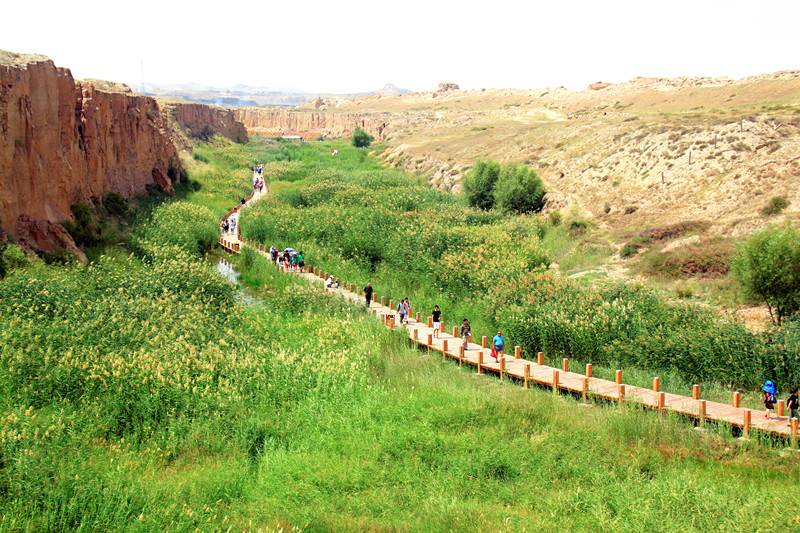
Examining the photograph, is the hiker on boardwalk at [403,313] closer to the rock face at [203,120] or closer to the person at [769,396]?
the person at [769,396]

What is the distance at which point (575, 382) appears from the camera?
14.3 m

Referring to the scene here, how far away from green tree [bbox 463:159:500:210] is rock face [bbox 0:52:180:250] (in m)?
21.1

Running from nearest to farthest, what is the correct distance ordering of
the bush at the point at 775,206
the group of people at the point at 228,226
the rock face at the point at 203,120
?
the bush at the point at 775,206 < the group of people at the point at 228,226 < the rock face at the point at 203,120

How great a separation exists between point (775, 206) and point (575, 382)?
1793cm

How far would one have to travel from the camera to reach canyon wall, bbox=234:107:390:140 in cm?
12231

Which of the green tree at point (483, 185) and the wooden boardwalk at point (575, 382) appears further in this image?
the green tree at point (483, 185)

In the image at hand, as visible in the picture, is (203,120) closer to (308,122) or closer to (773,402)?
(308,122)

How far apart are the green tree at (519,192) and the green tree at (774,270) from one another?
2109 centimetres

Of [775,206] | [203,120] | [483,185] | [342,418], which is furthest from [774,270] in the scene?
[203,120]

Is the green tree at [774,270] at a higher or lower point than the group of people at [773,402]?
higher

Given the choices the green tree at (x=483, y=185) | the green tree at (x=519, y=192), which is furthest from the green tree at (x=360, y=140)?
the green tree at (x=519, y=192)

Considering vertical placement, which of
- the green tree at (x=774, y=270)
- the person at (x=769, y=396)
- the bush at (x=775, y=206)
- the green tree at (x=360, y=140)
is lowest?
the person at (x=769, y=396)

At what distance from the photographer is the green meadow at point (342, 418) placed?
9359 millimetres

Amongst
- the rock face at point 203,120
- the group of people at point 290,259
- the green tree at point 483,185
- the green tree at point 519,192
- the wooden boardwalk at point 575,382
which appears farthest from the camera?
the rock face at point 203,120
